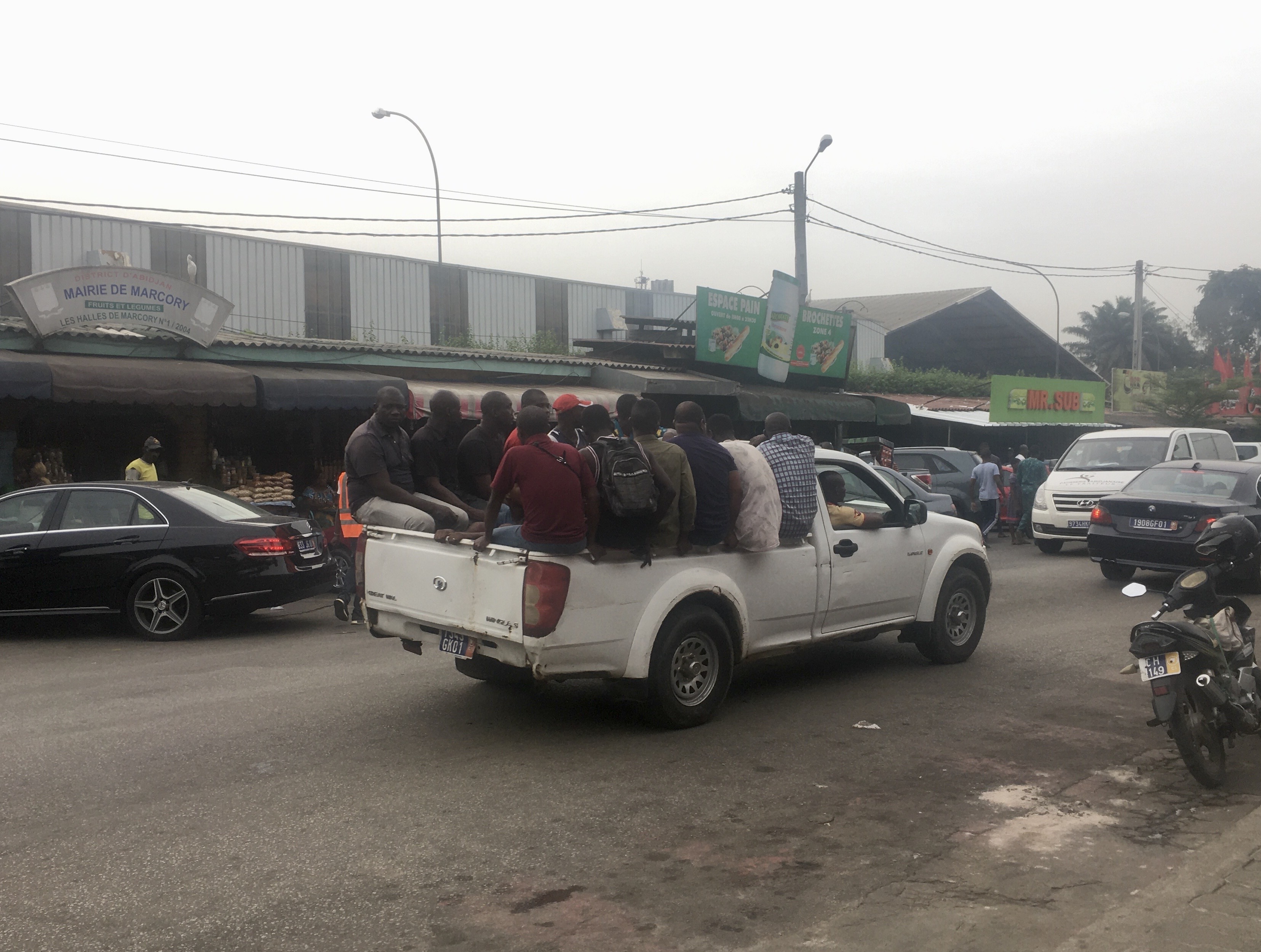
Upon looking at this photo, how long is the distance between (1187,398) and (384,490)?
36.3 meters

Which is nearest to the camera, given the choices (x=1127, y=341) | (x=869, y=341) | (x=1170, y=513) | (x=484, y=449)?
(x=484, y=449)

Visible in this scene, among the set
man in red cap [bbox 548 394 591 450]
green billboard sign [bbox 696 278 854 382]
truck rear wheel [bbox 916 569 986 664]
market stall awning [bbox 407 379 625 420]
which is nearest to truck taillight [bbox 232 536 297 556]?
man in red cap [bbox 548 394 591 450]

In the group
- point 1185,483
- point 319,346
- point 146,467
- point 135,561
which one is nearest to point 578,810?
point 135,561

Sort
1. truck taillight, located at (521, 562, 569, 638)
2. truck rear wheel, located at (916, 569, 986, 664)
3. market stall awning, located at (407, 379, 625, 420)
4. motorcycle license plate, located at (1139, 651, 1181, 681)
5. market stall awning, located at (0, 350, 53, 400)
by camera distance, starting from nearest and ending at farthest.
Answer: motorcycle license plate, located at (1139, 651, 1181, 681)
truck taillight, located at (521, 562, 569, 638)
truck rear wheel, located at (916, 569, 986, 664)
market stall awning, located at (0, 350, 53, 400)
market stall awning, located at (407, 379, 625, 420)

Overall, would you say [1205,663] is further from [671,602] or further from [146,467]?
[146,467]

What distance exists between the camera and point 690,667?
6.52 metres

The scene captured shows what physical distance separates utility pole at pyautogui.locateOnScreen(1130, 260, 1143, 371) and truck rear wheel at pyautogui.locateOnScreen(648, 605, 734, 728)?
38.3 meters

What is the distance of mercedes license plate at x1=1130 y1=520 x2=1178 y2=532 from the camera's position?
12.1 meters

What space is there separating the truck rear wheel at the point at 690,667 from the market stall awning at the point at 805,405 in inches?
620

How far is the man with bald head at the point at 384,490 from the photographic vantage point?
7.29 m

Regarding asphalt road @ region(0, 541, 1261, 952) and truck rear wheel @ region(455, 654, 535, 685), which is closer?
asphalt road @ region(0, 541, 1261, 952)

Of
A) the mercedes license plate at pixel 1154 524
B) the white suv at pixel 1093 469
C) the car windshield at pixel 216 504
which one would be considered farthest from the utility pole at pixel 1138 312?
the car windshield at pixel 216 504

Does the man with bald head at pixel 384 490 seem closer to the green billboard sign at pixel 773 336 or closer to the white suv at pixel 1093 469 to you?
the white suv at pixel 1093 469

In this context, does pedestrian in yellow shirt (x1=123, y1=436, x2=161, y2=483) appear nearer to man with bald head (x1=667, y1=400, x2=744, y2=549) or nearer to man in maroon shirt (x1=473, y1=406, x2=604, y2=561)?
man in maroon shirt (x1=473, y1=406, x2=604, y2=561)
